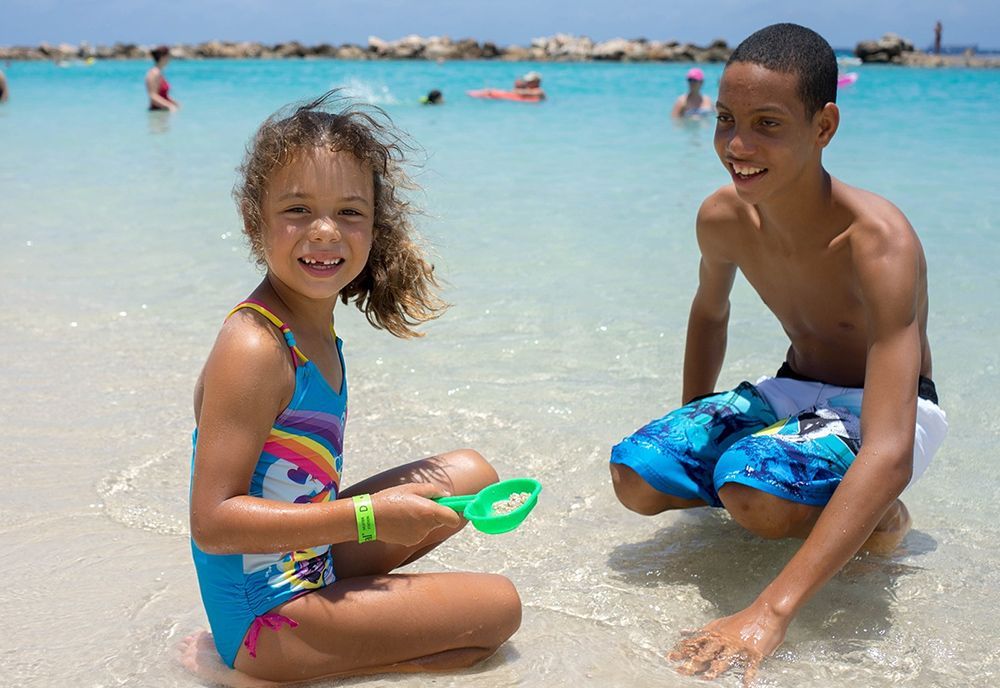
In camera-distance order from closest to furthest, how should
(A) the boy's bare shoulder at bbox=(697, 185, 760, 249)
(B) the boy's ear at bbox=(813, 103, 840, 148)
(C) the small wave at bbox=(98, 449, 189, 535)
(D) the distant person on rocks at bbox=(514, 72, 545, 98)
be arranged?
(B) the boy's ear at bbox=(813, 103, 840, 148) < (C) the small wave at bbox=(98, 449, 189, 535) < (A) the boy's bare shoulder at bbox=(697, 185, 760, 249) < (D) the distant person on rocks at bbox=(514, 72, 545, 98)

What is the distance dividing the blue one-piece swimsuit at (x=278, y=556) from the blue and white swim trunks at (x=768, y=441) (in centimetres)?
92

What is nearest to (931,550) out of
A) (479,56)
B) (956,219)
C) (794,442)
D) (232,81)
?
(794,442)

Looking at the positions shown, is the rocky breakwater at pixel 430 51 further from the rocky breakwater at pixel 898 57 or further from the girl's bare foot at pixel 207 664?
the girl's bare foot at pixel 207 664

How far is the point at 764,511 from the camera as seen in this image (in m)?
2.49

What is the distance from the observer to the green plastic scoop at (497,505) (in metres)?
2.05

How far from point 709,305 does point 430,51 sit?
55.6m

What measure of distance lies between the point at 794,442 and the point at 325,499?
115 cm

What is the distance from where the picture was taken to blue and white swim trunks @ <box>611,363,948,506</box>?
8.20 ft

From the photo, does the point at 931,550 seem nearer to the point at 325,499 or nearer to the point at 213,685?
the point at 325,499

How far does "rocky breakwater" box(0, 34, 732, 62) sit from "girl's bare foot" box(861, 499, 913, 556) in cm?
5337

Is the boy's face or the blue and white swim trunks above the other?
the boy's face

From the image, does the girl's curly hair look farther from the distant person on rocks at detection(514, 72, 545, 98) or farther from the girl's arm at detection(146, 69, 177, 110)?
the distant person on rocks at detection(514, 72, 545, 98)

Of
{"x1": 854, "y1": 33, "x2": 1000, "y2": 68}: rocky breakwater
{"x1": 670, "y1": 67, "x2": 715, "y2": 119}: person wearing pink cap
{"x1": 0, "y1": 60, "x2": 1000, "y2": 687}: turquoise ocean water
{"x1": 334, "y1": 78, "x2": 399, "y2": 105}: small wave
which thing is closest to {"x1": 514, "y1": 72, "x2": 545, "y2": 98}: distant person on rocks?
{"x1": 334, "y1": 78, "x2": 399, "y2": 105}: small wave

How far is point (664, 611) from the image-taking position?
248cm
